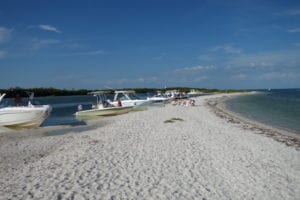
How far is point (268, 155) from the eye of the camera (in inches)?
479

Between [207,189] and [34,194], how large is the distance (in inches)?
171

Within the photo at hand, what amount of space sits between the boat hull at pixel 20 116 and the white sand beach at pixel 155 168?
7.89 meters

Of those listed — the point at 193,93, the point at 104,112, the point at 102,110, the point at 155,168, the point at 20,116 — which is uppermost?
the point at 20,116

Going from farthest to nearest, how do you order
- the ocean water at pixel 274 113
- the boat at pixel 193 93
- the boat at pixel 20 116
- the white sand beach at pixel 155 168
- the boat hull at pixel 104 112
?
the boat at pixel 193 93, the boat hull at pixel 104 112, the ocean water at pixel 274 113, the boat at pixel 20 116, the white sand beach at pixel 155 168

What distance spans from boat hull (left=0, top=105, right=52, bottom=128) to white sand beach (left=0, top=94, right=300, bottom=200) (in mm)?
7894

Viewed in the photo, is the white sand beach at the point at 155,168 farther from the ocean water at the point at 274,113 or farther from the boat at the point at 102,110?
the boat at the point at 102,110

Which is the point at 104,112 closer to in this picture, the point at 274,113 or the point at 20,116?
the point at 20,116

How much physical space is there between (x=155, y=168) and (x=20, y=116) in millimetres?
16927

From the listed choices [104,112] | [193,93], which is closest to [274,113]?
[104,112]

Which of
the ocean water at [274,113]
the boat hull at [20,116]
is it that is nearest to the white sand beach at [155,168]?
the boat hull at [20,116]

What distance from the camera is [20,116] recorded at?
2392 cm

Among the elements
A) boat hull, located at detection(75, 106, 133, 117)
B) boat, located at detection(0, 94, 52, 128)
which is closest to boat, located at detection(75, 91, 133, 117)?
→ boat hull, located at detection(75, 106, 133, 117)

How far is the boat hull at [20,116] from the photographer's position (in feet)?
78.2

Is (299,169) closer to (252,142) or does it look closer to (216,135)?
(252,142)
